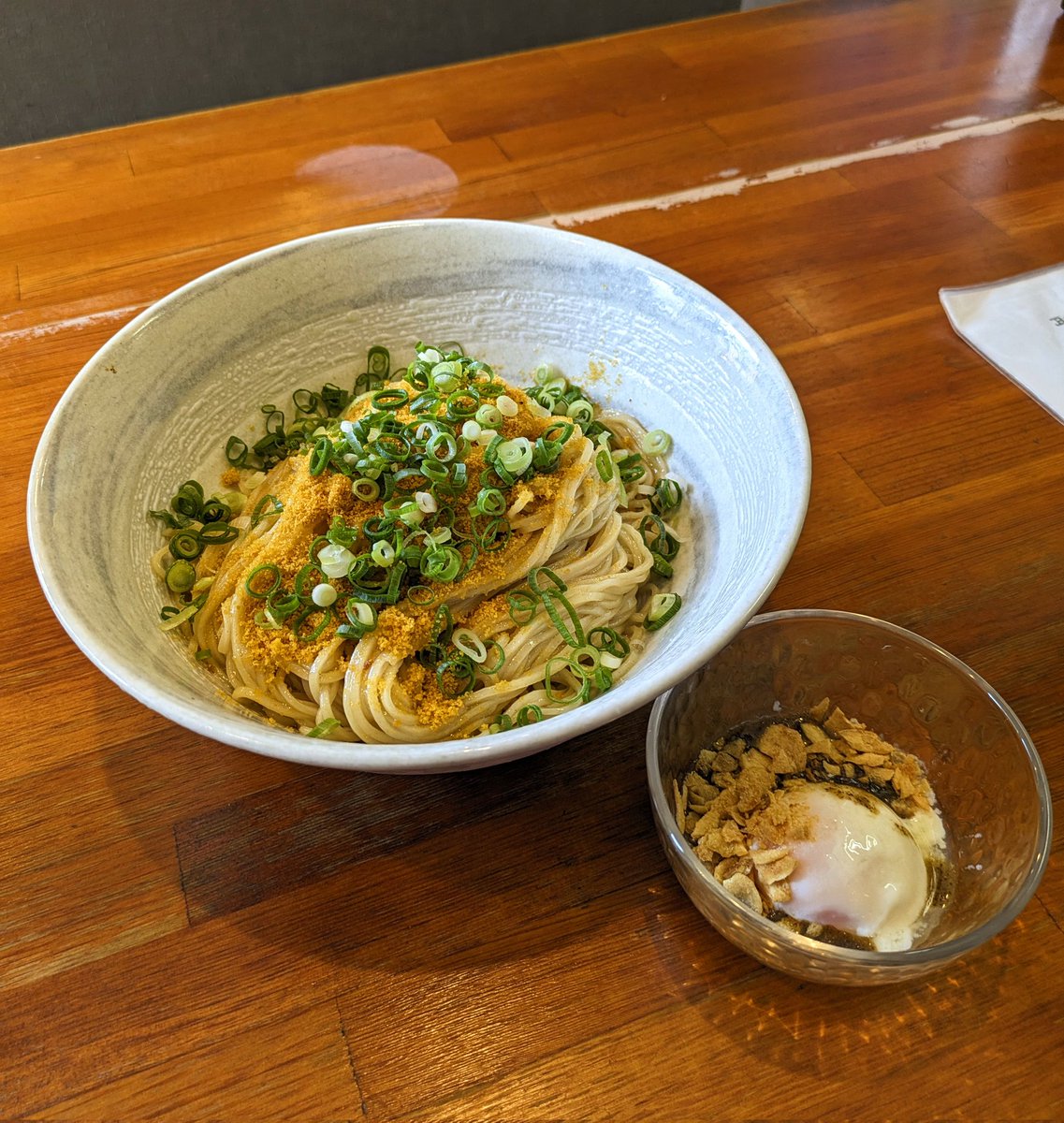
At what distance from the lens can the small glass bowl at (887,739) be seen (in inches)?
44.5

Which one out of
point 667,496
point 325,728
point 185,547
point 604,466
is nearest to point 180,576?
point 185,547

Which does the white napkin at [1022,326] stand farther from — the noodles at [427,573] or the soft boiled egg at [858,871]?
the soft boiled egg at [858,871]

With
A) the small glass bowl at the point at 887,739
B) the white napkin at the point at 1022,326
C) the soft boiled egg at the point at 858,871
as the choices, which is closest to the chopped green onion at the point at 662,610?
the small glass bowl at the point at 887,739

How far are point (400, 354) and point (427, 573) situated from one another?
71 cm

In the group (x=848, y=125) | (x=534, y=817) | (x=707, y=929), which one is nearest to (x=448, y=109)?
(x=848, y=125)

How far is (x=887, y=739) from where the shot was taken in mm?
1453

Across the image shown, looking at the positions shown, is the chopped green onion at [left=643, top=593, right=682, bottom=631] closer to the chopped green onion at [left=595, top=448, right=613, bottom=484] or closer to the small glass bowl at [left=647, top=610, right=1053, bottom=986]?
the small glass bowl at [left=647, top=610, right=1053, bottom=986]

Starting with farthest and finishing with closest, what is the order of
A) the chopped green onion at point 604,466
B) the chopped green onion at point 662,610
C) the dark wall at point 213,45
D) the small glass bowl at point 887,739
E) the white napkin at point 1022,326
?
the dark wall at point 213,45 → the white napkin at point 1022,326 → the chopped green onion at point 604,466 → the chopped green onion at point 662,610 → the small glass bowl at point 887,739

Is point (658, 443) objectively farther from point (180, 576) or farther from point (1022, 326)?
point (1022, 326)

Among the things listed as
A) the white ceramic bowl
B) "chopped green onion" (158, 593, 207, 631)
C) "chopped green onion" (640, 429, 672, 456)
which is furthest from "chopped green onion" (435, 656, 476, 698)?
"chopped green onion" (640, 429, 672, 456)

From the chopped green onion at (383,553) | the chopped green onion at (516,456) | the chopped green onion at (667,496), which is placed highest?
the chopped green onion at (516,456)

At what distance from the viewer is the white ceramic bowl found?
3.82 feet

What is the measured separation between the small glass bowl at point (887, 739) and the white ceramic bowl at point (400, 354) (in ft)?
0.47

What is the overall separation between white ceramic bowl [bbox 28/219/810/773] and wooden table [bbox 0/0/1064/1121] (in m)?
0.27
